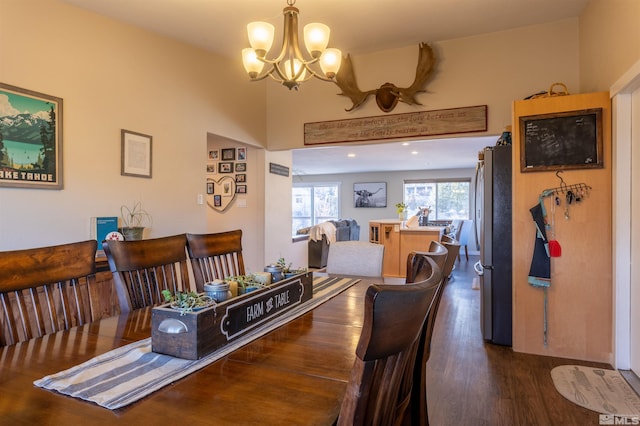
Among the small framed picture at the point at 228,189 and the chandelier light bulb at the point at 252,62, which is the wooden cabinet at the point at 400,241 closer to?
the small framed picture at the point at 228,189

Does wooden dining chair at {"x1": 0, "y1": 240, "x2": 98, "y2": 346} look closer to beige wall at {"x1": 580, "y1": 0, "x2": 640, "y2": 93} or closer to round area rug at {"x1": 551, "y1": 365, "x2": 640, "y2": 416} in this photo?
round area rug at {"x1": 551, "y1": 365, "x2": 640, "y2": 416}

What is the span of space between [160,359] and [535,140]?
2.80 m

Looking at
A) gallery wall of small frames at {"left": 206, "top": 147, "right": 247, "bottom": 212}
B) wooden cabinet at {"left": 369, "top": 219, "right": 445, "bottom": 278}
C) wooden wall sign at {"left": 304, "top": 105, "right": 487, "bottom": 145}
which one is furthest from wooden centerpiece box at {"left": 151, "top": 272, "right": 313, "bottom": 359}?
wooden cabinet at {"left": 369, "top": 219, "right": 445, "bottom": 278}

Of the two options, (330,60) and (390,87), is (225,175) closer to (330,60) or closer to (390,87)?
(390,87)

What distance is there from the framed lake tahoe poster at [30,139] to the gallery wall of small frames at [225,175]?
2326 mm

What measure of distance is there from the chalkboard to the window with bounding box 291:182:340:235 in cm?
824

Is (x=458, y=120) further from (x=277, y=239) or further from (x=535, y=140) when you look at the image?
(x=277, y=239)

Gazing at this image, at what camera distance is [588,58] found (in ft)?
9.86

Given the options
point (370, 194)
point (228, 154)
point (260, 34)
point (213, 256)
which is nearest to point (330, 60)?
point (260, 34)

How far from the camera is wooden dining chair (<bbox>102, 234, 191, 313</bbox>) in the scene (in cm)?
146

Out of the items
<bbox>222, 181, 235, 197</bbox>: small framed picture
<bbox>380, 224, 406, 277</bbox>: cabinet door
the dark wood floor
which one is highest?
<bbox>222, 181, 235, 197</bbox>: small framed picture

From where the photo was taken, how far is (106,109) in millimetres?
2904

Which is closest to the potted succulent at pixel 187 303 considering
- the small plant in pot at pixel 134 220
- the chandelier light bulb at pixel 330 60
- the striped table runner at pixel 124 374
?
the striped table runner at pixel 124 374

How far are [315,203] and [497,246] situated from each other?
860 centimetres
